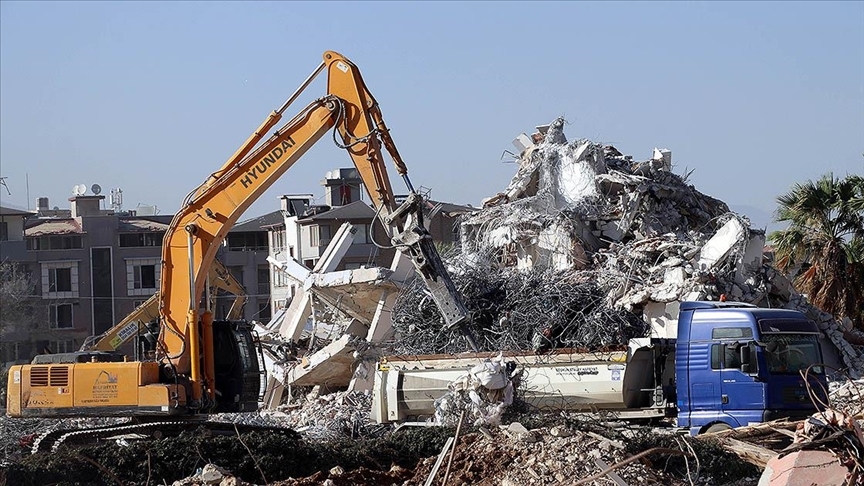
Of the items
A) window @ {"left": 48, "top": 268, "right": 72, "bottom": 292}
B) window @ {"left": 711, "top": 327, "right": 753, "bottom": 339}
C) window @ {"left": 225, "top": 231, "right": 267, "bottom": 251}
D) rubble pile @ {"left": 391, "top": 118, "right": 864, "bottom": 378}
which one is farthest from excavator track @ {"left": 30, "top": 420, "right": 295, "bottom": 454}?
window @ {"left": 225, "top": 231, "right": 267, "bottom": 251}

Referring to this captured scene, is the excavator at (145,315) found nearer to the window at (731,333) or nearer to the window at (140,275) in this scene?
the window at (731,333)

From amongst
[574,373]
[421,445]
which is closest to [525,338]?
[574,373]

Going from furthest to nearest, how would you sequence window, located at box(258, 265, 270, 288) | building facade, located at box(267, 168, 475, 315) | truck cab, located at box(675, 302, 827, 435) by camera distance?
window, located at box(258, 265, 270, 288) → building facade, located at box(267, 168, 475, 315) → truck cab, located at box(675, 302, 827, 435)

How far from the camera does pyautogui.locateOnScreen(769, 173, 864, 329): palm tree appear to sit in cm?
2547

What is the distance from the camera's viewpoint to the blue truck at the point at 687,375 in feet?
53.0

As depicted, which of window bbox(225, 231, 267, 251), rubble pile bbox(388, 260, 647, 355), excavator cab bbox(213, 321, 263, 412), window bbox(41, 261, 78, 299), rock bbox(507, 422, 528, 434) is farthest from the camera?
window bbox(225, 231, 267, 251)

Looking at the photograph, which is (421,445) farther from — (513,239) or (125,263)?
(125,263)

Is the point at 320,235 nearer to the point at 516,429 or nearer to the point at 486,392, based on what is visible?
the point at 486,392

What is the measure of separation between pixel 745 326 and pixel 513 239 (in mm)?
8552

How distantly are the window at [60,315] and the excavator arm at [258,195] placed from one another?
45.2 metres

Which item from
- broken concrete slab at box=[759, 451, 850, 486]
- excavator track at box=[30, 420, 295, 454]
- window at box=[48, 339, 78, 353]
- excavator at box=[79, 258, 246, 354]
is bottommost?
excavator track at box=[30, 420, 295, 454]

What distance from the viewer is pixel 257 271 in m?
64.8

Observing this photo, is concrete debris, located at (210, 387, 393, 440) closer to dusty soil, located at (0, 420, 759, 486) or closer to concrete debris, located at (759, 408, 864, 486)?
dusty soil, located at (0, 420, 759, 486)

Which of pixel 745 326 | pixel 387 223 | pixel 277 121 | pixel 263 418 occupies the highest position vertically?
pixel 277 121
